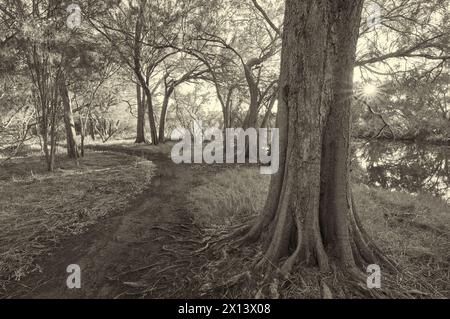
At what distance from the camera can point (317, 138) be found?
12.9ft

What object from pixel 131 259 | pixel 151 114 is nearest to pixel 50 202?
pixel 131 259

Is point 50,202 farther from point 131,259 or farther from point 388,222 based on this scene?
point 388,222

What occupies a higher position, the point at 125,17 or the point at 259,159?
the point at 125,17

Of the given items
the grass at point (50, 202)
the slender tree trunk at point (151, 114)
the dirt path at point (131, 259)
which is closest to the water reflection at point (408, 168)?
the dirt path at point (131, 259)

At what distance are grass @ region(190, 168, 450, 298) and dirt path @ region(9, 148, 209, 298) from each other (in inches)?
15.8

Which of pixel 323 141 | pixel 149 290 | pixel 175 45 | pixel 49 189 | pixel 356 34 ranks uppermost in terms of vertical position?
pixel 175 45

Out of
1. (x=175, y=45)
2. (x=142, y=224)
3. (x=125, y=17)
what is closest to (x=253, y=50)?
(x=175, y=45)

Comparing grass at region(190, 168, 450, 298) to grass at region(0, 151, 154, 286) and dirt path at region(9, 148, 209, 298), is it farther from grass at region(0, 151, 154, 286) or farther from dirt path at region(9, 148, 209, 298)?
grass at region(0, 151, 154, 286)

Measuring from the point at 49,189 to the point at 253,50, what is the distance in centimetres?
1289

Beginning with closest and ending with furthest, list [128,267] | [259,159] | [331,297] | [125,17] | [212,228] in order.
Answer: [331,297], [128,267], [212,228], [259,159], [125,17]

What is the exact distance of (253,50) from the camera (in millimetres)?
17750

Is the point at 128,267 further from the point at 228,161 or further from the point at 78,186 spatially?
the point at 228,161

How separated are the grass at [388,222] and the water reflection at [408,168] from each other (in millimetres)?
2107

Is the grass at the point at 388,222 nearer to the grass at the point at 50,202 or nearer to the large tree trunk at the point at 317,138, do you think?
the large tree trunk at the point at 317,138
